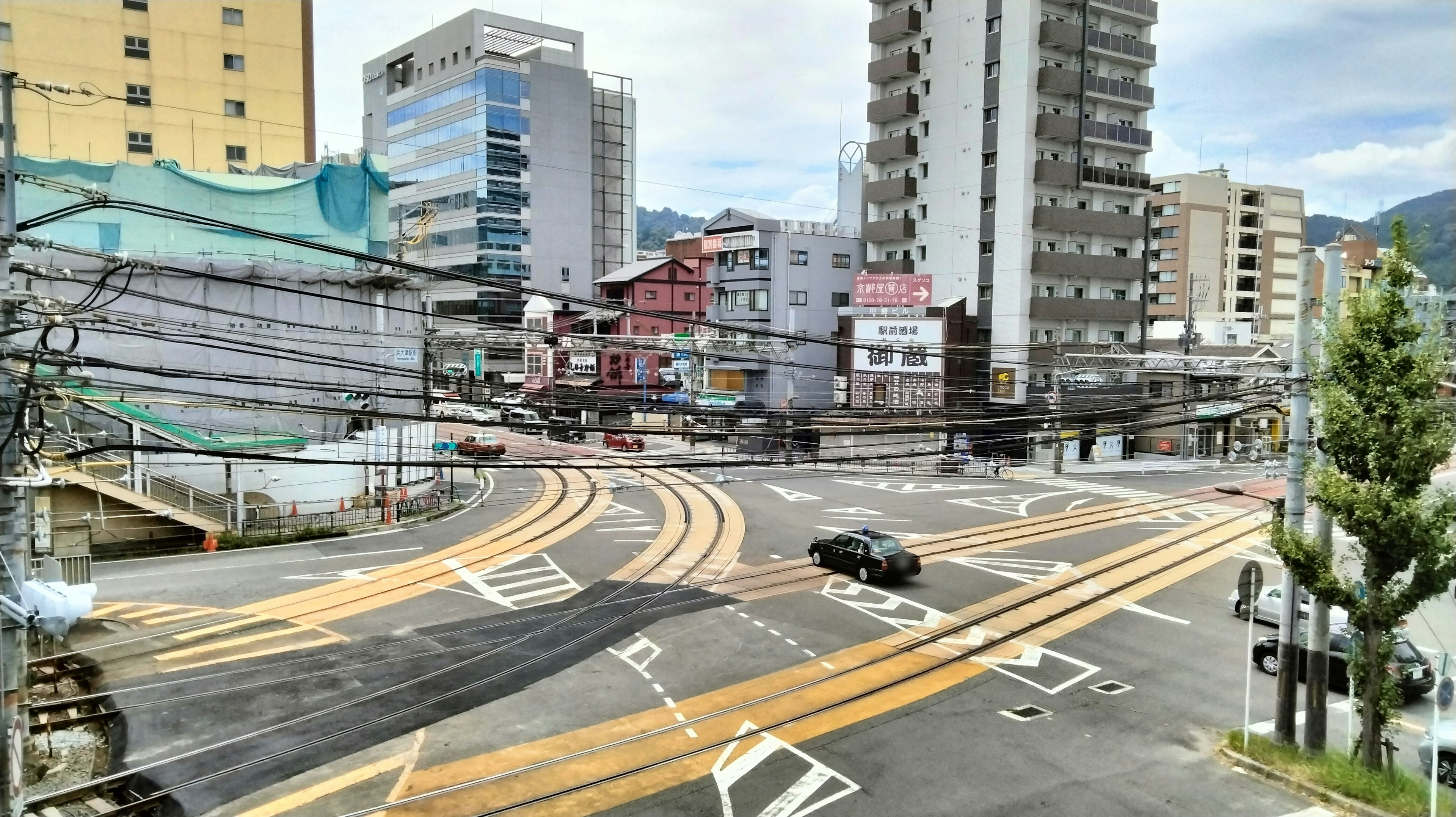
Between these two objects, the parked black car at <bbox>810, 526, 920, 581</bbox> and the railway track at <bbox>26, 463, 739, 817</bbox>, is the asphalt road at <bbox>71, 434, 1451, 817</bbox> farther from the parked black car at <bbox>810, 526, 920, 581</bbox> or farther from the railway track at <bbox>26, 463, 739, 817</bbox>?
the parked black car at <bbox>810, 526, 920, 581</bbox>

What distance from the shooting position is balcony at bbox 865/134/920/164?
5731 cm

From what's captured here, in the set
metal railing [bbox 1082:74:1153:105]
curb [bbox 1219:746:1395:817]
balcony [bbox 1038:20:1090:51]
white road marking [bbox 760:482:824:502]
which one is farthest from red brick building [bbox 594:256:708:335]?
curb [bbox 1219:746:1395:817]

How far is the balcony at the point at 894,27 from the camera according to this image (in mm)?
56688

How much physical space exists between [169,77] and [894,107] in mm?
40190

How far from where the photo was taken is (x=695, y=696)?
16.2 metres

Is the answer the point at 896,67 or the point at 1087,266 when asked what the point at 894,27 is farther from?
the point at 1087,266

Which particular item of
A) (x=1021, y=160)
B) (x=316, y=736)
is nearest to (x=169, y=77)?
(x=316, y=736)

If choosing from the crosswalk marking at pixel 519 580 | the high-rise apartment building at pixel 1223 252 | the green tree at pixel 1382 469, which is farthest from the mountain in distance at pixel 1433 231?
the high-rise apartment building at pixel 1223 252

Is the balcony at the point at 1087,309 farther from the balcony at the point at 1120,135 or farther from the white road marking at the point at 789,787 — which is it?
the white road marking at the point at 789,787

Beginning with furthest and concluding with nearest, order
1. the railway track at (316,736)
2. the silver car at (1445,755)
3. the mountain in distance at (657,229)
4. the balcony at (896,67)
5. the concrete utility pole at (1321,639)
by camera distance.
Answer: the mountain in distance at (657,229)
the balcony at (896,67)
the concrete utility pole at (1321,639)
the silver car at (1445,755)
the railway track at (316,736)

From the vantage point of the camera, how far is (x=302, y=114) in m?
41.9

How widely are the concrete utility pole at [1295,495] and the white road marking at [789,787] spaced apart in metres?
7.02

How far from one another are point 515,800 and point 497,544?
17.7m

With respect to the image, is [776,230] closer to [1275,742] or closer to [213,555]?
[213,555]
